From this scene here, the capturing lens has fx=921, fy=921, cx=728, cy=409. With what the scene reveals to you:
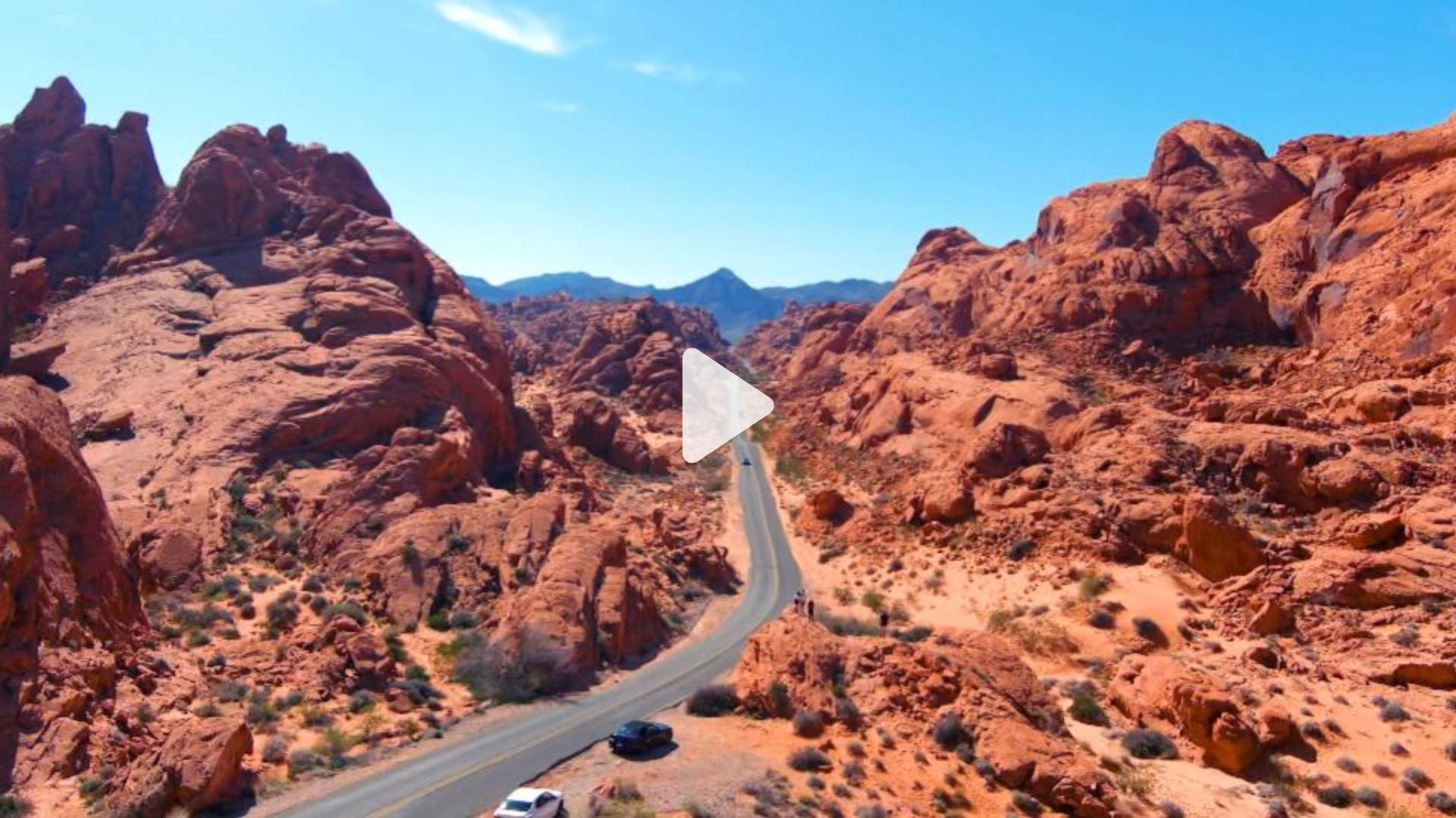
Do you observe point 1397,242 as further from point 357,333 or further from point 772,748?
point 357,333

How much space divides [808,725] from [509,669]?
1014 centimetres

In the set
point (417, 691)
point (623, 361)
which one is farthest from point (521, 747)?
point (623, 361)

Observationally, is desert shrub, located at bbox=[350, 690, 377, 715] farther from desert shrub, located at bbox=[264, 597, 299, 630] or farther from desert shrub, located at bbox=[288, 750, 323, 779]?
desert shrub, located at bbox=[264, 597, 299, 630]

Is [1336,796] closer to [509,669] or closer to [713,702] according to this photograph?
[713,702]

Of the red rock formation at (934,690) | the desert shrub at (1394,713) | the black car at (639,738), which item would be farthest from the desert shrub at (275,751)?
the desert shrub at (1394,713)

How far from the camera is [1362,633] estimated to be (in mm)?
28375

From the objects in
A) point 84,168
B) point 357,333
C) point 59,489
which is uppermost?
point 84,168

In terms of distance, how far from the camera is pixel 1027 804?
65.5 ft

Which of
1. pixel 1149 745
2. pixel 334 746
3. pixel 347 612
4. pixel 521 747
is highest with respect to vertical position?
pixel 347 612

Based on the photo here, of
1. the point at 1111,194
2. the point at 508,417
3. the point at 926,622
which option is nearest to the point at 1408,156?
the point at 1111,194

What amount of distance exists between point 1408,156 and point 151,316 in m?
72.1
